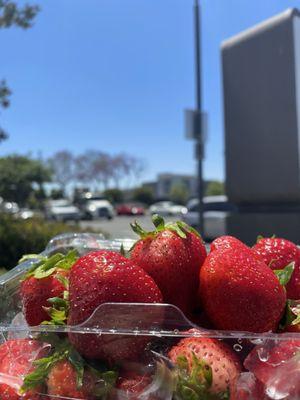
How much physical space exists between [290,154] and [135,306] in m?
6.98

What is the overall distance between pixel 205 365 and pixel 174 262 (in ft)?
1.07

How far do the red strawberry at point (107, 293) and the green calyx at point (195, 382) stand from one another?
0.12 meters

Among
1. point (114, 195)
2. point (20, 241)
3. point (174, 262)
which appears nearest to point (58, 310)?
Result: point (174, 262)

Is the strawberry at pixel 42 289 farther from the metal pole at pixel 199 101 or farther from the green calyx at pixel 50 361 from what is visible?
the metal pole at pixel 199 101

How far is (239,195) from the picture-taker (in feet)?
28.3

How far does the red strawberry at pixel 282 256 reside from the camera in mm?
1486

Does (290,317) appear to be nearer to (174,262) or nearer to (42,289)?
(174,262)

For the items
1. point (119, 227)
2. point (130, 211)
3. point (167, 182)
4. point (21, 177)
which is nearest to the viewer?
point (119, 227)

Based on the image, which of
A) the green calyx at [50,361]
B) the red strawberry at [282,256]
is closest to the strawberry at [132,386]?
the green calyx at [50,361]

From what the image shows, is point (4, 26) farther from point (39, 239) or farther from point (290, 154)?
point (290, 154)

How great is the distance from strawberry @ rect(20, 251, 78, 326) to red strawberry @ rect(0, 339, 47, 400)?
10 cm

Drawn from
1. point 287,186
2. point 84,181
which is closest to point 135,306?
point 287,186

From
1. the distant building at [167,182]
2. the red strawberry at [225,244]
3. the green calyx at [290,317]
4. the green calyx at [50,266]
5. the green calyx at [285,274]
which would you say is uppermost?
the distant building at [167,182]

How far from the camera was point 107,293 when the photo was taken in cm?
125
